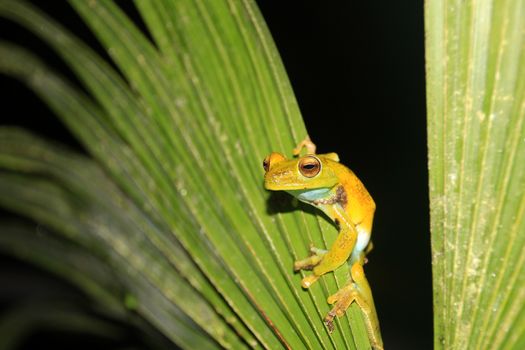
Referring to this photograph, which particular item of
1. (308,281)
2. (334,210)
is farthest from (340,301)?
(334,210)

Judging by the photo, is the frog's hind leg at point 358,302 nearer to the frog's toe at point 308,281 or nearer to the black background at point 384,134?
the frog's toe at point 308,281

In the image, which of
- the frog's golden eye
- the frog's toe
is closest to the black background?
the frog's golden eye

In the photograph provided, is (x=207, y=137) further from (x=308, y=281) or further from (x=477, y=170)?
(x=477, y=170)

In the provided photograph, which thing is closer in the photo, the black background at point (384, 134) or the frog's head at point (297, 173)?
the frog's head at point (297, 173)

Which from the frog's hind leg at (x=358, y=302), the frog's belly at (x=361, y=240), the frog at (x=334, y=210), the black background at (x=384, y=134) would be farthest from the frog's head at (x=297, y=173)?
the black background at (x=384, y=134)

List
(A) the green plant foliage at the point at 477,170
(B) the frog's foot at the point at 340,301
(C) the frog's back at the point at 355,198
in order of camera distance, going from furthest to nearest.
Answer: (C) the frog's back at the point at 355,198
(B) the frog's foot at the point at 340,301
(A) the green plant foliage at the point at 477,170

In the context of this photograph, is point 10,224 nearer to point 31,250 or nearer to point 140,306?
point 31,250

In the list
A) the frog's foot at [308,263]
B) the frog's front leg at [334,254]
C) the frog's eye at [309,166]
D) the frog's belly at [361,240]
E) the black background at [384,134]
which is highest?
the frog's eye at [309,166]

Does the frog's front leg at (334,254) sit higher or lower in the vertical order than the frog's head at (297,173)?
lower
